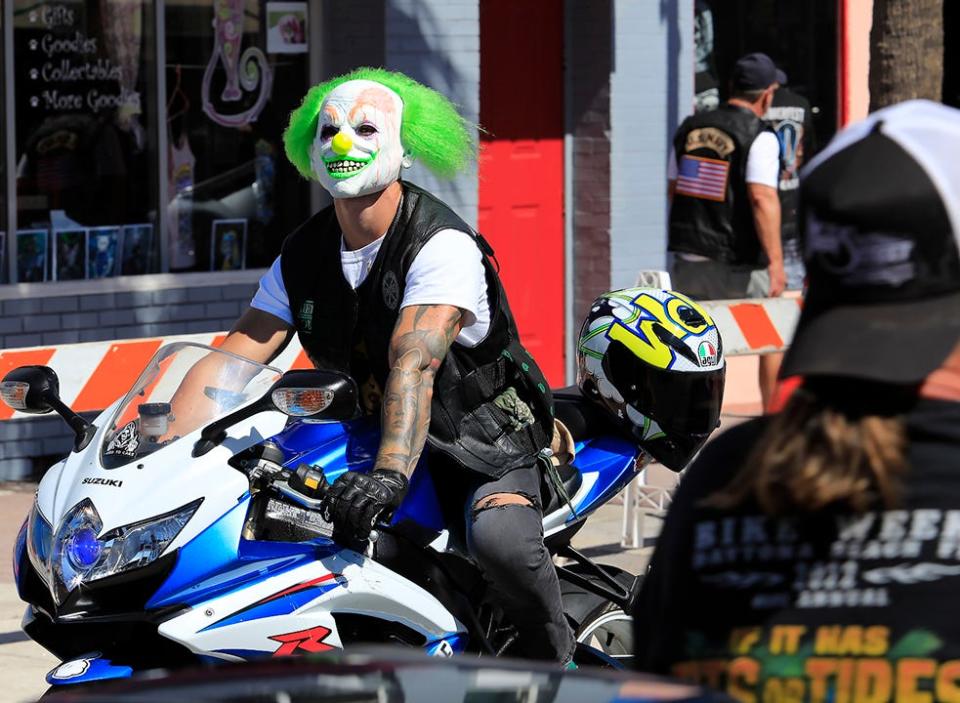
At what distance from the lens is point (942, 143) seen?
183 cm

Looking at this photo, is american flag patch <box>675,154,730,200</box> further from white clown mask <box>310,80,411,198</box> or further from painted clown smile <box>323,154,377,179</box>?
painted clown smile <box>323,154,377,179</box>

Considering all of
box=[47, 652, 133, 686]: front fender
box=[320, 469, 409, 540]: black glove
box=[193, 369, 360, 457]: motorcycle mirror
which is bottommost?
box=[47, 652, 133, 686]: front fender

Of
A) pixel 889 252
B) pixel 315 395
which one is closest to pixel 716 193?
pixel 315 395

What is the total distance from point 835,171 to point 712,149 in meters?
7.51

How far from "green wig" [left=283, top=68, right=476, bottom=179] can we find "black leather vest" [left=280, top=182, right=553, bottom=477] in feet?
0.45

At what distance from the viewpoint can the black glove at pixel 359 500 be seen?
3.58m

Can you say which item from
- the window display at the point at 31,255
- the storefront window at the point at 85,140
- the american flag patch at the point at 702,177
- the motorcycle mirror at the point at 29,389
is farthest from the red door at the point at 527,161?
the motorcycle mirror at the point at 29,389

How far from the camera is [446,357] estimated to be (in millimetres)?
4250

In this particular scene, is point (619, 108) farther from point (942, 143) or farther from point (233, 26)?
point (942, 143)

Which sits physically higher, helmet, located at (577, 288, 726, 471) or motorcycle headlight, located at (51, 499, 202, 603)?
helmet, located at (577, 288, 726, 471)

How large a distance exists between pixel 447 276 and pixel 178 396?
26.8 inches

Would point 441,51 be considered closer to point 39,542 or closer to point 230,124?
point 230,124

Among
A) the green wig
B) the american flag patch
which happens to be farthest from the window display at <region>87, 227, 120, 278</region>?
the green wig

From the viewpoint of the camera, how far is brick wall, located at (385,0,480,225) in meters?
9.20
